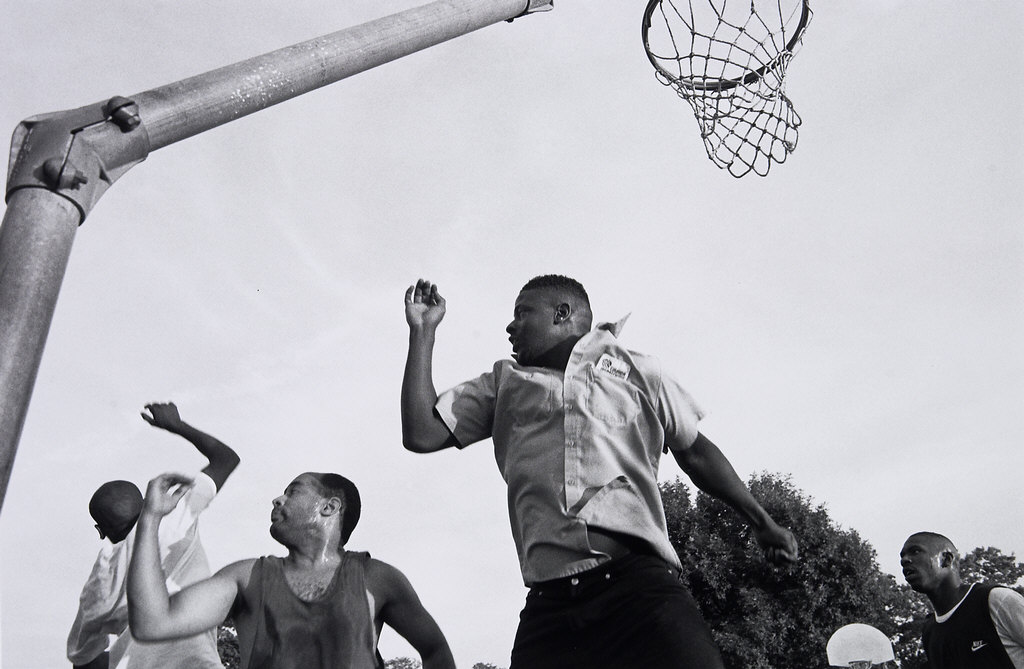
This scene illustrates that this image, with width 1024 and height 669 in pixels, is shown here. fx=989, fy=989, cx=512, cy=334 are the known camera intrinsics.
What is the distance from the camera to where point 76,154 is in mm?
2654

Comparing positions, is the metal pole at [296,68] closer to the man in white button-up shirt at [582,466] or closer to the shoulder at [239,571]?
the man in white button-up shirt at [582,466]

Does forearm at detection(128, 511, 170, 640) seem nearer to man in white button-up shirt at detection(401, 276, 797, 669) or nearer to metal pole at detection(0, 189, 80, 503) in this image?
man in white button-up shirt at detection(401, 276, 797, 669)

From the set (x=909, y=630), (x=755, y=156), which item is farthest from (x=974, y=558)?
(x=755, y=156)

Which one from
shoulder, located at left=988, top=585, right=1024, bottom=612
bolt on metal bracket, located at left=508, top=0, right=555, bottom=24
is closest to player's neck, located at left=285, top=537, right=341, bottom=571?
bolt on metal bracket, located at left=508, top=0, right=555, bottom=24

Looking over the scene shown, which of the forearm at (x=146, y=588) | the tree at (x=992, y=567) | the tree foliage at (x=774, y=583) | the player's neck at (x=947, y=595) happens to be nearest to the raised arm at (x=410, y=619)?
the forearm at (x=146, y=588)

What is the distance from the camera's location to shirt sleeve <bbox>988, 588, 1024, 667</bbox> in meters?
6.20

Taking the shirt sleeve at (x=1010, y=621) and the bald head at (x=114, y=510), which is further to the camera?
the shirt sleeve at (x=1010, y=621)

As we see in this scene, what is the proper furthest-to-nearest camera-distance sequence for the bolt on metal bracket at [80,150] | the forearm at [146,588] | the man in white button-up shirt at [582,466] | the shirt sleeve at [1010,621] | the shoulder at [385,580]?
the shirt sleeve at [1010,621]
the shoulder at [385,580]
the forearm at [146,588]
the man in white button-up shirt at [582,466]
the bolt on metal bracket at [80,150]

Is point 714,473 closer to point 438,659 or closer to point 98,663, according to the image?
point 438,659

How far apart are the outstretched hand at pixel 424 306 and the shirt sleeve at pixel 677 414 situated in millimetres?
934

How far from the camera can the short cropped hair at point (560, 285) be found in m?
4.16

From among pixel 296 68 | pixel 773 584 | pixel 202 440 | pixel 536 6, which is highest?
pixel 773 584

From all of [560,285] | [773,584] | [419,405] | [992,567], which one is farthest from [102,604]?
[992,567]

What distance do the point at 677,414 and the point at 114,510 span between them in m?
3.30
